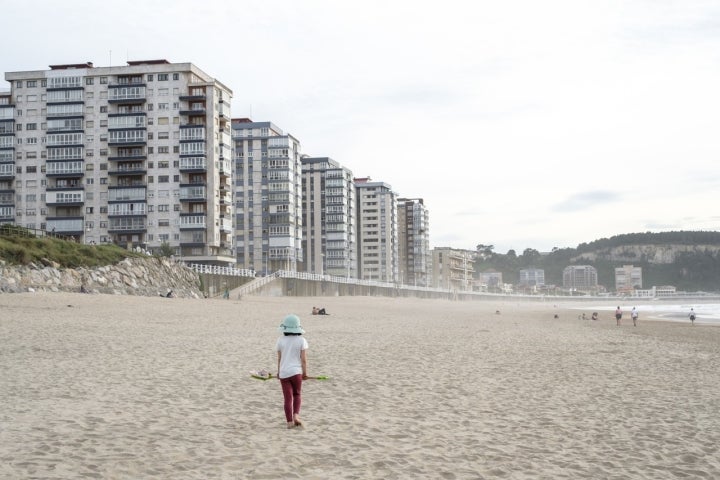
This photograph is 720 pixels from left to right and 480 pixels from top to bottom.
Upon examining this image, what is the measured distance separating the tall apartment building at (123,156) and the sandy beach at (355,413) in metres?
72.5

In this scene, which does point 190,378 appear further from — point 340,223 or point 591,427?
point 340,223

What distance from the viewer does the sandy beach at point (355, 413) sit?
8578mm

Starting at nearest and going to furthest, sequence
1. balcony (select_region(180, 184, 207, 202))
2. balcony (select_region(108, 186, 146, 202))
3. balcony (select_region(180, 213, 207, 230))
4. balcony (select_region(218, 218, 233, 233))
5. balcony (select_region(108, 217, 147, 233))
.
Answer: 1. balcony (select_region(180, 213, 207, 230))
2. balcony (select_region(180, 184, 207, 202))
3. balcony (select_region(108, 186, 146, 202))
4. balcony (select_region(108, 217, 147, 233))
5. balcony (select_region(218, 218, 233, 233))

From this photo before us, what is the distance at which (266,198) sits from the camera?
410 feet

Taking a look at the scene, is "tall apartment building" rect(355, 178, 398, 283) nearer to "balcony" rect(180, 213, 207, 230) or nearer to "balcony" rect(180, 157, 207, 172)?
"balcony" rect(180, 213, 207, 230)

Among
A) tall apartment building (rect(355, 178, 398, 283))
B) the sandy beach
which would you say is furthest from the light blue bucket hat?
tall apartment building (rect(355, 178, 398, 283))

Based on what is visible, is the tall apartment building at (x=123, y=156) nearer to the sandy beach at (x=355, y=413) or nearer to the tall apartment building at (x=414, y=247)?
the sandy beach at (x=355, y=413)

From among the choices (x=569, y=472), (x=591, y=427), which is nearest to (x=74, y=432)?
(x=569, y=472)

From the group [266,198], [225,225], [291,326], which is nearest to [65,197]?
[225,225]

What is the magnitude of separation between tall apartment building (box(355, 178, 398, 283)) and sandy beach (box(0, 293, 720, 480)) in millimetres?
146921

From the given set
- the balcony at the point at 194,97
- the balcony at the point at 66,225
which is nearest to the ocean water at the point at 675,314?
the balcony at the point at 194,97

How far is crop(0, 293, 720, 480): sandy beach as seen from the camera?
858 cm

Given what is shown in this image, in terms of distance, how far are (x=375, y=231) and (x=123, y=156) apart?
8463 cm

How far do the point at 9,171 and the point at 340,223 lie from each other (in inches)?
2655
